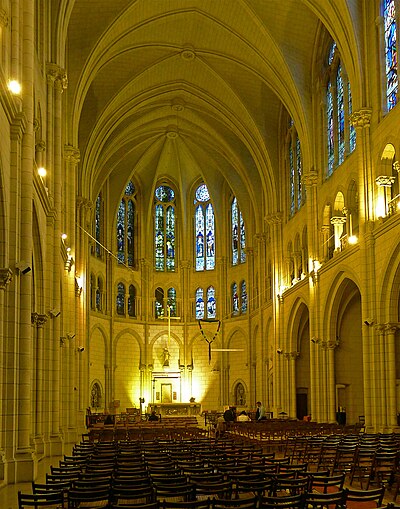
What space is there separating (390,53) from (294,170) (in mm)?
14704

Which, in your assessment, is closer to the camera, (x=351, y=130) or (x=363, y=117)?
(x=363, y=117)

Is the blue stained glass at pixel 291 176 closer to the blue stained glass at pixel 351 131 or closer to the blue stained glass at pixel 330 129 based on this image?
the blue stained glass at pixel 330 129

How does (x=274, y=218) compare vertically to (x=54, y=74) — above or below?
below

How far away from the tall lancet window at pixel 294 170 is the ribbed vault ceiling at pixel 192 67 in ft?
4.70

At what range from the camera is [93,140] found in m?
43.3

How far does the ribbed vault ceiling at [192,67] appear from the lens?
35.0 metres

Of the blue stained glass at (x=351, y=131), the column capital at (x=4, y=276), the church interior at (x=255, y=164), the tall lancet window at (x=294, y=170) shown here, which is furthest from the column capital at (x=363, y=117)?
the column capital at (x=4, y=276)

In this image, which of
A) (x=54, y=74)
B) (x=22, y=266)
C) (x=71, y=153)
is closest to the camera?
(x=22, y=266)

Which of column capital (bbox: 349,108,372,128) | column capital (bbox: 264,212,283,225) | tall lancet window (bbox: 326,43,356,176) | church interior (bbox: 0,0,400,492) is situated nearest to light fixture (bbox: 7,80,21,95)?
church interior (bbox: 0,0,400,492)

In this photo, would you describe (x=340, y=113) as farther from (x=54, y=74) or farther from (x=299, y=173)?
(x=54, y=74)

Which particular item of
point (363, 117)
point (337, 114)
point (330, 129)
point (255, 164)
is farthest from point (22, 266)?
point (255, 164)

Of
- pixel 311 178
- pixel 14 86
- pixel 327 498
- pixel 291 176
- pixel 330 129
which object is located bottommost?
pixel 327 498

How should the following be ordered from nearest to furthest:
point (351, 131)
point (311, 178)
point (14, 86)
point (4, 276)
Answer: point (4, 276), point (14, 86), point (351, 131), point (311, 178)

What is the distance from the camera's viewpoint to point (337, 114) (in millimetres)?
34969
